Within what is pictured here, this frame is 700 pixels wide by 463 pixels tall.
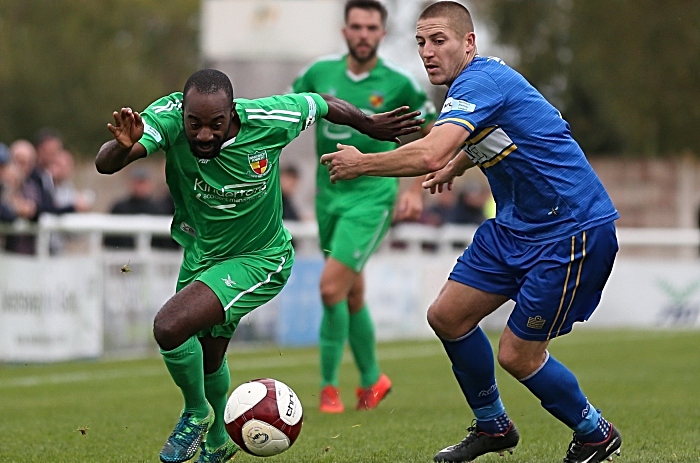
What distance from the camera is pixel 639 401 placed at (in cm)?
936

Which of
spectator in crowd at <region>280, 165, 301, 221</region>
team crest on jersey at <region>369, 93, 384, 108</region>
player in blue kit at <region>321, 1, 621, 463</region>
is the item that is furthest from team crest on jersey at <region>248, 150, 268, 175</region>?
spectator in crowd at <region>280, 165, 301, 221</region>

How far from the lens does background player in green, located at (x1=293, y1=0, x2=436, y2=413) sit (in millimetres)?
9219

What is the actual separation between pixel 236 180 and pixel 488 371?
63.5 inches

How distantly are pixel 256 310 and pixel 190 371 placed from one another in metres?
9.67

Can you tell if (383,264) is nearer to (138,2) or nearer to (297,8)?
(297,8)

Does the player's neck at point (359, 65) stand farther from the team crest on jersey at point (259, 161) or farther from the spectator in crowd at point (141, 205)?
the spectator in crowd at point (141, 205)

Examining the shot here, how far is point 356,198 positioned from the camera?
9469mm

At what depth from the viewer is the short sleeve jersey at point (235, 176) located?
618cm

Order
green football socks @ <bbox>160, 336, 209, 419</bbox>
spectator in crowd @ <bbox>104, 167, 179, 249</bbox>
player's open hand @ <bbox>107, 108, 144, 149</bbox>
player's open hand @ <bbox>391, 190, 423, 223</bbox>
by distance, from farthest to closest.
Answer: spectator in crowd @ <bbox>104, 167, 179, 249</bbox> → player's open hand @ <bbox>391, 190, 423, 223</bbox> → green football socks @ <bbox>160, 336, 209, 419</bbox> → player's open hand @ <bbox>107, 108, 144, 149</bbox>

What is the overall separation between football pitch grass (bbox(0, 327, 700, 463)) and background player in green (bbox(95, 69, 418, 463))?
1.84 ft

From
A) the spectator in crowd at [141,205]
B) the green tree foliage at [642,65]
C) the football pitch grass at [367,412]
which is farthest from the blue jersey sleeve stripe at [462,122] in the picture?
the green tree foliage at [642,65]

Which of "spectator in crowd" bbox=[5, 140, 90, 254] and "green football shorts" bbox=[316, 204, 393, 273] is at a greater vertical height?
"green football shorts" bbox=[316, 204, 393, 273]

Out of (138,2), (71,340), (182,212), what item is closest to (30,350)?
(71,340)

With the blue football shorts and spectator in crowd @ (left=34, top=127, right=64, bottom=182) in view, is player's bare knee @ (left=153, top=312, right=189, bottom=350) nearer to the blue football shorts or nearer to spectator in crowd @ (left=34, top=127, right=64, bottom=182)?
the blue football shorts
